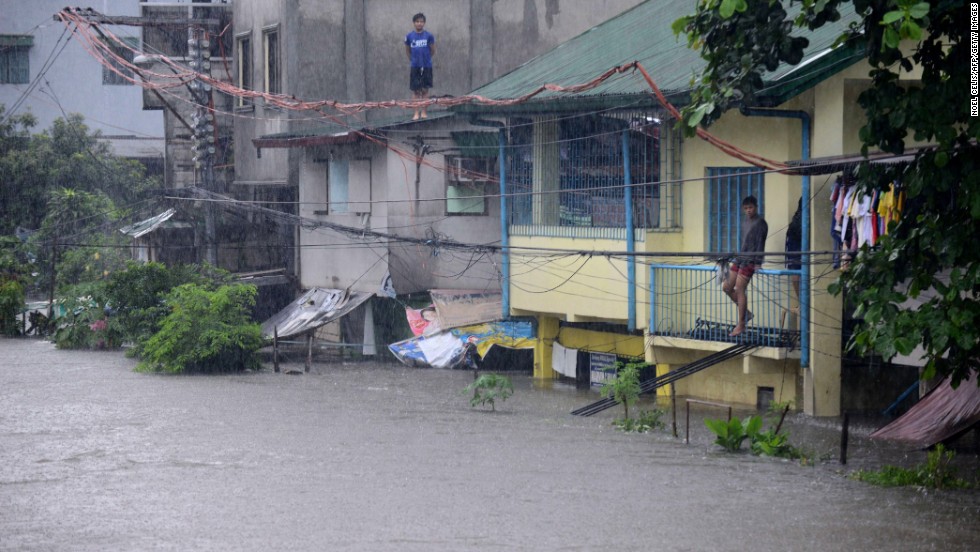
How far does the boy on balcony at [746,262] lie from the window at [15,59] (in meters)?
33.0

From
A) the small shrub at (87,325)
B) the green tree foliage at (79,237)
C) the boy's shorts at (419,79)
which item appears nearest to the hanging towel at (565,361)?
the boy's shorts at (419,79)

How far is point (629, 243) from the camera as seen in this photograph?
1812 centimetres

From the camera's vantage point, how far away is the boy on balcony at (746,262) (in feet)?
51.5

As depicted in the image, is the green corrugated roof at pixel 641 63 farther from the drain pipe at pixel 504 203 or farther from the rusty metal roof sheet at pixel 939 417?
the rusty metal roof sheet at pixel 939 417

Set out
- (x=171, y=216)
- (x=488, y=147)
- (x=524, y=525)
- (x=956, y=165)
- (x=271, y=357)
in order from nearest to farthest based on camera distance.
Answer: (x=956, y=165)
(x=524, y=525)
(x=488, y=147)
(x=271, y=357)
(x=171, y=216)

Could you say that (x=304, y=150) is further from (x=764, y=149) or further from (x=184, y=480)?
(x=184, y=480)

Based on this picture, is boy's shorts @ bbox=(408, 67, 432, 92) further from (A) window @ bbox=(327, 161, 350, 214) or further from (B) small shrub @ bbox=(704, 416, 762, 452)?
(B) small shrub @ bbox=(704, 416, 762, 452)

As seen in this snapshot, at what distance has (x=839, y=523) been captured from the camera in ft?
35.2

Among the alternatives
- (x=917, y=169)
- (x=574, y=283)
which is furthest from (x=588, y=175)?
(x=917, y=169)

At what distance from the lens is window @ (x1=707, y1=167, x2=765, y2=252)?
1709 cm

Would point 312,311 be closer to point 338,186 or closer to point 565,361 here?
point 338,186

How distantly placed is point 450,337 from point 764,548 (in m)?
13.4

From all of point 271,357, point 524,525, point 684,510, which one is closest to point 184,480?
point 524,525

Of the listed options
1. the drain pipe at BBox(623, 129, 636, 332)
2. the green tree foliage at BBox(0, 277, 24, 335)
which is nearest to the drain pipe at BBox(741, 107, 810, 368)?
the drain pipe at BBox(623, 129, 636, 332)
